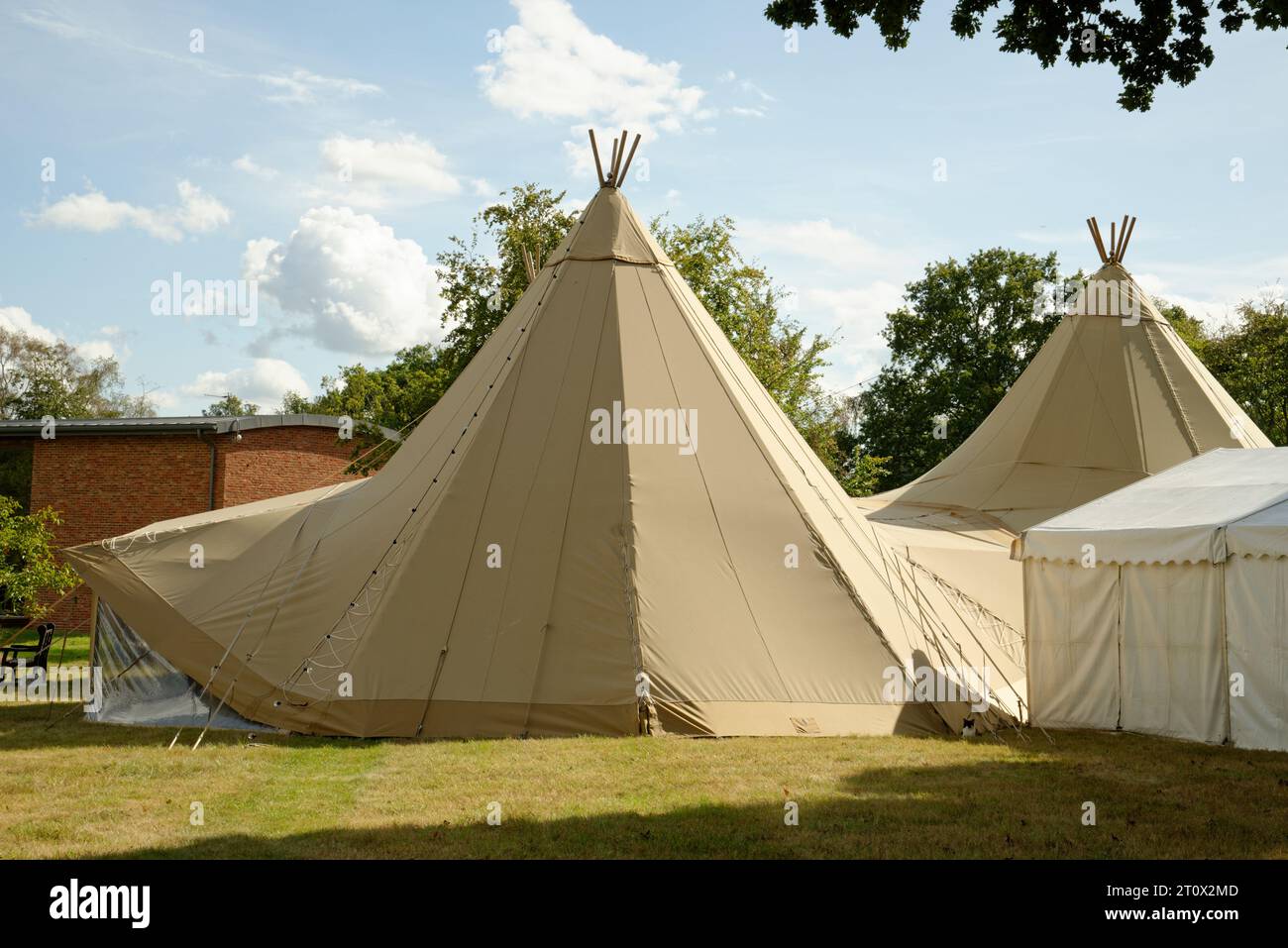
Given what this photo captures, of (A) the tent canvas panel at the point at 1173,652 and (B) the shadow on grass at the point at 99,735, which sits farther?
(A) the tent canvas panel at the point at 1173,652

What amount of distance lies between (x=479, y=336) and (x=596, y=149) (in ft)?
46.5

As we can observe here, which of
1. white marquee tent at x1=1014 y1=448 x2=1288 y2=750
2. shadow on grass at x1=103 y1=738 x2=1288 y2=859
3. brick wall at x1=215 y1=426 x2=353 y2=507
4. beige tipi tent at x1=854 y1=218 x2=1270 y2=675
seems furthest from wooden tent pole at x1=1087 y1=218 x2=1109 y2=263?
brick wall at x1=215 y1=426 x2=353 y2=507

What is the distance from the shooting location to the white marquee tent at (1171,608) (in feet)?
28.9

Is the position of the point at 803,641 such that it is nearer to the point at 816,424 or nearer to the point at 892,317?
the point at 816,424

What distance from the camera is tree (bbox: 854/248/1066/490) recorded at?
3453cm

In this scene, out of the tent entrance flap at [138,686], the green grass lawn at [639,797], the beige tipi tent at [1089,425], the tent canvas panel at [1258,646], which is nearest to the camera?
the green grass lawn at [639,797]

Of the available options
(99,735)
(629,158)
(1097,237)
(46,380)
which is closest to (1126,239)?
(1097,237)

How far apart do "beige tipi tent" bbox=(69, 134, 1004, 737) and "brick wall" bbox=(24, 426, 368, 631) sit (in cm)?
1195

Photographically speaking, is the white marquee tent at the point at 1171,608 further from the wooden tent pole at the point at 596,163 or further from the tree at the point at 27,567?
the tree at the point at 27,567

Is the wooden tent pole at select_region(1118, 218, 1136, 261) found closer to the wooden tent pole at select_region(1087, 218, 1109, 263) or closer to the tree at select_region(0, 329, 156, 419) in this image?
the wooden tent pole at select_region(1087, 218, 1109, 263)

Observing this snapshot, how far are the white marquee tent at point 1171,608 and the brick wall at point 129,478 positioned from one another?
1703 cm

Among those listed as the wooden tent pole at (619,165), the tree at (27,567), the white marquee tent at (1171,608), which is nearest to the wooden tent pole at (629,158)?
the wooden tent pole at (619,165)

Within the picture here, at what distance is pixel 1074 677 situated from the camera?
9.99m

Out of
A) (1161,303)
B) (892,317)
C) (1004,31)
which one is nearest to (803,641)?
(1004,31)
